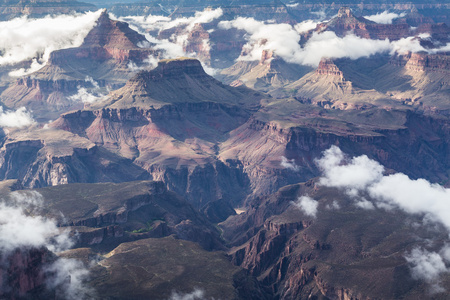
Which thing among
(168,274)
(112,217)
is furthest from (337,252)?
(112,217)

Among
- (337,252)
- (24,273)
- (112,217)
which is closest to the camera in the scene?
(24,273)

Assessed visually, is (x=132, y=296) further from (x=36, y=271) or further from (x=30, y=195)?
(x=30, y=195)

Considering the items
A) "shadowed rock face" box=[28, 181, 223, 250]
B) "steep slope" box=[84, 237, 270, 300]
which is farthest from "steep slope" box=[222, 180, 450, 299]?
"shadowed rock face" box=[28, 181, 223, 250]

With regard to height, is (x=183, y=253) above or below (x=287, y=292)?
above

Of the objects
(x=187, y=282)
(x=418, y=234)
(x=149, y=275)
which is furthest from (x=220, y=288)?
(x=418, y=234)

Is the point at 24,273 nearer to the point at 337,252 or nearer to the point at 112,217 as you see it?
the point at 112,217

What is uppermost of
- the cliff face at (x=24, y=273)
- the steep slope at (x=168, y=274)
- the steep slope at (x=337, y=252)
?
the cliff face at (x=24, y=273)

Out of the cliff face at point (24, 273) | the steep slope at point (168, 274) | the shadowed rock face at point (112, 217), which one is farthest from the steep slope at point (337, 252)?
the cliff face at point (24, 273)

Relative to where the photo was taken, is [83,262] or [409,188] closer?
[83,262]

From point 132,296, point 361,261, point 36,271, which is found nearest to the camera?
point 36,271

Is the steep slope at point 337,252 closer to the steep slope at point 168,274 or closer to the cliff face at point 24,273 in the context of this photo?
the steep slope at point 168,274

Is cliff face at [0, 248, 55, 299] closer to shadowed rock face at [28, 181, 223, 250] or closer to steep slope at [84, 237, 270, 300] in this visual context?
steep slope at [84, 237, 270, 300]
